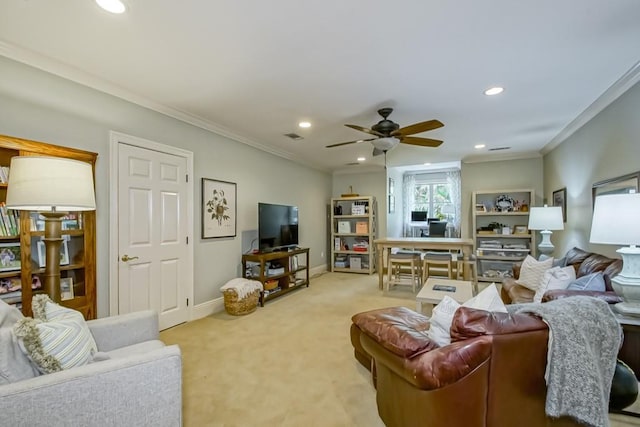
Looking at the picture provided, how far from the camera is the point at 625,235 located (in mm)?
1909

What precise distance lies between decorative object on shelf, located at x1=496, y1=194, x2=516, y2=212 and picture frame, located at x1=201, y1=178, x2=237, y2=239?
504cm

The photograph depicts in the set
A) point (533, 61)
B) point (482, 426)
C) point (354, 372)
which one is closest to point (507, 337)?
point (482, 426)

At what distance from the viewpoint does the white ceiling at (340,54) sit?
1845mm

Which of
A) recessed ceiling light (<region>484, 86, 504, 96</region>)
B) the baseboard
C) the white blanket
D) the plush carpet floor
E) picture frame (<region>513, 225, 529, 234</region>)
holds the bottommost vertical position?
the plush carpet floor

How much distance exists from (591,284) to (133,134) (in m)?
4.39

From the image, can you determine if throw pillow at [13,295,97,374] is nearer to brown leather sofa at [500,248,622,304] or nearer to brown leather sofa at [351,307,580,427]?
brown leather sofa at [351,307,580,427]

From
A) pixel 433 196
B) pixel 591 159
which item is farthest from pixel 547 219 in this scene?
pixel 433 196

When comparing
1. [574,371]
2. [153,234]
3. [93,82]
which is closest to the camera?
[574,371]

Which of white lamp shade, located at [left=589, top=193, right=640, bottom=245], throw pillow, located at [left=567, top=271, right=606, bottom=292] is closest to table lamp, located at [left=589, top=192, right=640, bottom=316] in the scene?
white lamp shade, located at [left=589, top=193, right=640, bottom=245]

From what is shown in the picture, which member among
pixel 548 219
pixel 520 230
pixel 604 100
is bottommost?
pixel 520 230

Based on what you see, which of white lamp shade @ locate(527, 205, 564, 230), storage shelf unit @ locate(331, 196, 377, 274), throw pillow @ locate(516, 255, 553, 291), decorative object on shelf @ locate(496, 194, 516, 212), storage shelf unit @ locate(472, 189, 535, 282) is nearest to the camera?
throw pillow @ locate(516, 255, 553, 291)

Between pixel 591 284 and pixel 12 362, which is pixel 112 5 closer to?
pixel 12 362

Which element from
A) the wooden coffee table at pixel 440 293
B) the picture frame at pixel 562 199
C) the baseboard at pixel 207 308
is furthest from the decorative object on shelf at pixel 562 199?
the baseboard at pixel 207 308

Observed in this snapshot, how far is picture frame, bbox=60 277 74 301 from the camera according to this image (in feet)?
8.15
